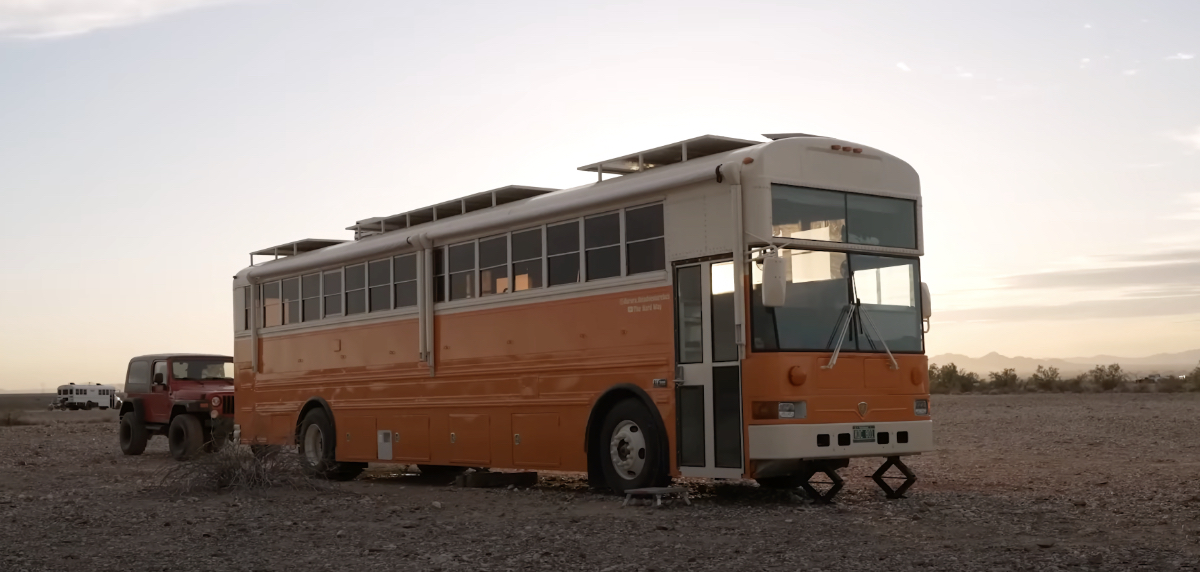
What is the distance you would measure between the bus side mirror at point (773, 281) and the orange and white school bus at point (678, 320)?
19 mm

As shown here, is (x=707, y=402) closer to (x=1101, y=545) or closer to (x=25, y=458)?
(x=1101, y=545)

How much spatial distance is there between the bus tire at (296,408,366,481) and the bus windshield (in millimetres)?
7929

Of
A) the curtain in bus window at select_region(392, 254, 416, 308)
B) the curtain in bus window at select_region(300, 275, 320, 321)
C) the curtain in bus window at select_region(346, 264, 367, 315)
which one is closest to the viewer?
the curtain in bus window at select_region(392, 254, 416, 308)

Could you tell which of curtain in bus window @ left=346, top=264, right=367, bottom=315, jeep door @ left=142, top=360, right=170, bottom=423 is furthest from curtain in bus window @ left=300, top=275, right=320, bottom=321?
jeep door @ left=142, top=360, right=170, bottom=423

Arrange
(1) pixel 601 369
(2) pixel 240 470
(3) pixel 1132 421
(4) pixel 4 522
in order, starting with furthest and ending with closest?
(3) pixel 1132 421 < (2) pixel 240 470 < (1) pixel 601 369 < (4) pixel 4 522

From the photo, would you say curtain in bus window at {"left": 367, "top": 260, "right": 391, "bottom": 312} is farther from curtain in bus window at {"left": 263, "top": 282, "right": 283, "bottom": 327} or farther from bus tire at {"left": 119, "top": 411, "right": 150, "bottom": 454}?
bus tire at {"left": 119, "top": 411, "right": 150, "bottom": 454}

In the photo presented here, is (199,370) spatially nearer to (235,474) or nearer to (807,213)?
(235,474)

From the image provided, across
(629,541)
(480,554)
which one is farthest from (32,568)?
(629,541)

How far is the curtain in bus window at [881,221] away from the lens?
1221cm

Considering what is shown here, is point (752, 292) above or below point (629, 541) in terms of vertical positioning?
above

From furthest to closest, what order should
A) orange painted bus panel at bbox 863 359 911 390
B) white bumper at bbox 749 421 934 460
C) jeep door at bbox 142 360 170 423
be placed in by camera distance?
1. jeep door at bbox 142 360 170 423
2. orange painted bus panel at bbox 863 359 911 390
3. white bumper at bbox 749 421 934 460

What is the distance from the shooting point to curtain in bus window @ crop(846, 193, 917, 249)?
1221cm

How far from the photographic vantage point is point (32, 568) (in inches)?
342

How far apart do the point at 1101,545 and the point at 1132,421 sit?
17.6 m
